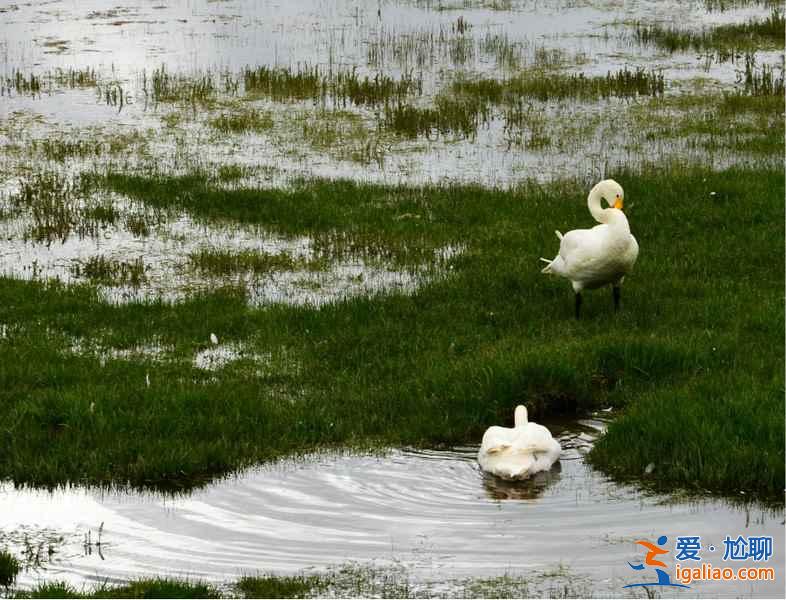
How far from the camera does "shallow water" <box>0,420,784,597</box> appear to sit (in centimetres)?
839

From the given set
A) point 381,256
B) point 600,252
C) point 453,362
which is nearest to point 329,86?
point 381,256

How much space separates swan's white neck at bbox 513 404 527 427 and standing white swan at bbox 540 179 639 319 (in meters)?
3.10

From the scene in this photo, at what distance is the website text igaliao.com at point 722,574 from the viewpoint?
26.5 feet

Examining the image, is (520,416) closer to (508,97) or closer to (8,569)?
(8,569)

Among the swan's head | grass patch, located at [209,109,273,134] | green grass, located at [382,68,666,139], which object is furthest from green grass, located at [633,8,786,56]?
the swan's head

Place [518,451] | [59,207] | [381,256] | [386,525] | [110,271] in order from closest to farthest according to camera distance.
Result: [386,525]
[518,451]
[110,271]
[381,256]
[59,207]

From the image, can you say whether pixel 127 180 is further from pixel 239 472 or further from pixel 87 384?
pixel 239 472

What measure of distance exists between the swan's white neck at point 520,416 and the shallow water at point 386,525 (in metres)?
0.47

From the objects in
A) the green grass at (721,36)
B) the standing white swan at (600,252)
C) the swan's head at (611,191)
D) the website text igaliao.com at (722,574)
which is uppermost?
the green grass at (721,36)

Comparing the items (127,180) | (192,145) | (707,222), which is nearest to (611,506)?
(707,222)

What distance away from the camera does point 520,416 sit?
1031cm

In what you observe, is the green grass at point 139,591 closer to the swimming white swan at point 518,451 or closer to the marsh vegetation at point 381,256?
the marsh vegetation at point 381,256

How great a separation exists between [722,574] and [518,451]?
2.03 meters

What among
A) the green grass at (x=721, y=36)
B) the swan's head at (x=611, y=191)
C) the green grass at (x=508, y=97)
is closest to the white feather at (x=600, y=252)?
the swan's head at (x=611, y=191)
